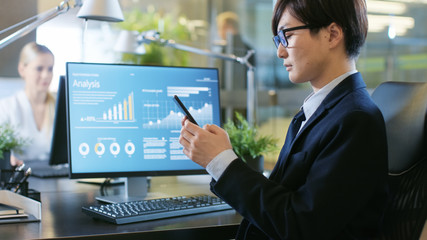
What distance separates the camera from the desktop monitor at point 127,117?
5.05 ft

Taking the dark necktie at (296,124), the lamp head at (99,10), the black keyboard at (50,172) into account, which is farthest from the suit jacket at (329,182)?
the black keyboard at (50,172)

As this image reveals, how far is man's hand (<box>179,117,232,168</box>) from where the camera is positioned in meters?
1.15

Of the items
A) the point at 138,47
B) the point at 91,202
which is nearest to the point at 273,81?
the point at 138,47

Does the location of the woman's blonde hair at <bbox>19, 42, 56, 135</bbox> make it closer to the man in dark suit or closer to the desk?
the desk

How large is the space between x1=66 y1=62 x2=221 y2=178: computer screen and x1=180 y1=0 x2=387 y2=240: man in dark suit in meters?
0.45

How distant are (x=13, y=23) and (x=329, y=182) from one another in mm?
2338

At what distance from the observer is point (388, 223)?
116 cm

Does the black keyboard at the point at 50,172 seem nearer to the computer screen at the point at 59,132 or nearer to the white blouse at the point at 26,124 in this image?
the computer screen at the point at 59,132

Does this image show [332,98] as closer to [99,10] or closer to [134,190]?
[134,190]

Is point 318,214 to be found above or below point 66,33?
below

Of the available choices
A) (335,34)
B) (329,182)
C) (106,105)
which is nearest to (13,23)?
Answer: (106,105)

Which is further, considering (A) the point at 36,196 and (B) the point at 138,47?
(B) the point at 138,47

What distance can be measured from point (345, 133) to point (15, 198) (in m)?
0.88

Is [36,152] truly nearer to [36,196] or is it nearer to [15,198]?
[36,196]
